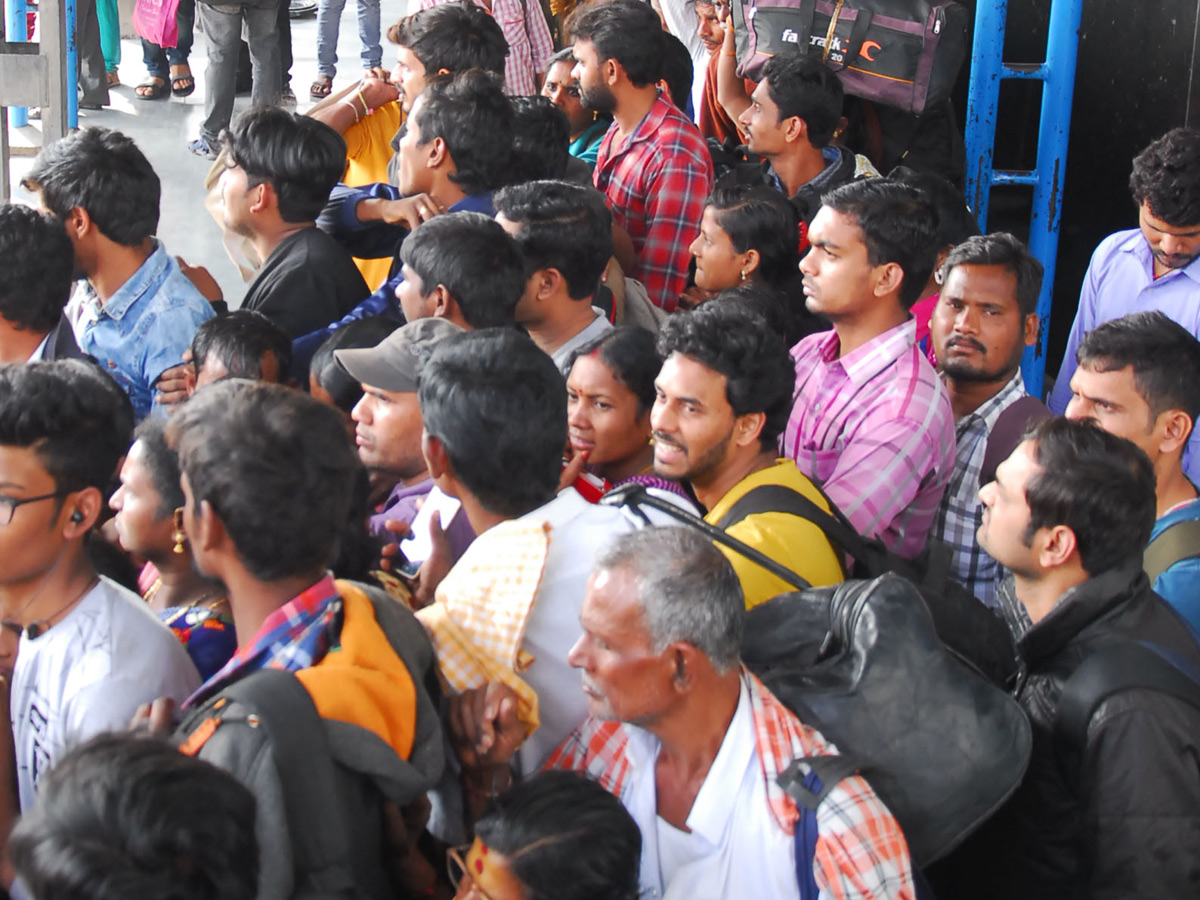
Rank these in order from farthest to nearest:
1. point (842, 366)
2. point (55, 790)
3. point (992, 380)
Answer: point (992, 380) < point (842, 366) < point (55, 790)

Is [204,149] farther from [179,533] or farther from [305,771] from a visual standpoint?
[305,771]

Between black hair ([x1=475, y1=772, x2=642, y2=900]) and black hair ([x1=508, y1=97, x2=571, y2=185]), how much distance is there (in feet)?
8.44

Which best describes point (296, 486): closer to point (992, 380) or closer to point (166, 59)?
point (992, 380)

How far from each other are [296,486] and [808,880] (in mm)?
870

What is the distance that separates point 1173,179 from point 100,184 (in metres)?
2.97

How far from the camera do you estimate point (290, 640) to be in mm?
1737

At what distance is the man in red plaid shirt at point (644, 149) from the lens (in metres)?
4.34

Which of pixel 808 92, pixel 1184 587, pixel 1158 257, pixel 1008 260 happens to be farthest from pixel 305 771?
pixel 808 92

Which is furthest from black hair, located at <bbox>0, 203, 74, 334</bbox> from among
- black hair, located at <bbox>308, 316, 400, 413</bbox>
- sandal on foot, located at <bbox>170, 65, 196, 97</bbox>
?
sandal on foot, located at <bbox>170, 65, 196, 97</bbox>

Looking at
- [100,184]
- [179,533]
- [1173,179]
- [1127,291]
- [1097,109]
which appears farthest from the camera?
[1097,109]

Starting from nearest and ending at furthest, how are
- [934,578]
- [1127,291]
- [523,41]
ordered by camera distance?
1. [934,578]
2. [1127,291]
3. [523,41]

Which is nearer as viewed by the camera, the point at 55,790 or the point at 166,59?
the point at 55,790

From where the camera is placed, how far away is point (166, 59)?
336 inches

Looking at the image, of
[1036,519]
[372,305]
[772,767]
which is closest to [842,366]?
[1036,519]
